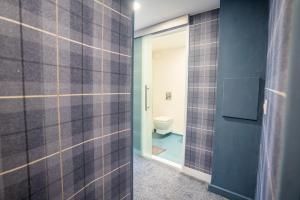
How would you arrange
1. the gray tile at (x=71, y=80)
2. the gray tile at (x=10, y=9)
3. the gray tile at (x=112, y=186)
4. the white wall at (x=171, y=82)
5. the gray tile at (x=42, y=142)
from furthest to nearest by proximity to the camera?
the white wall at (x=171, y=82), the gray tile at (x=112, y=186), the gray tile at (x=71, y=80), the gray tile at (x=42, y=142), the gray tile at (x=10, y=9)

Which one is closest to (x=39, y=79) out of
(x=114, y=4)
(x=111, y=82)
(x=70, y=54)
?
(x=70, y=54)

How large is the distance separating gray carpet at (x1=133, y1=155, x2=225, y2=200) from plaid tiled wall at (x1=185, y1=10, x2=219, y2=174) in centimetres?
27

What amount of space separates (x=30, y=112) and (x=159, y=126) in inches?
133

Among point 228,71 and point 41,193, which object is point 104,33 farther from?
point 228,71

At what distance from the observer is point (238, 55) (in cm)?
171

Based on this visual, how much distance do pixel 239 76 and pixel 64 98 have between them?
1.73m

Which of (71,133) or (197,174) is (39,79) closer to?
(71,133)

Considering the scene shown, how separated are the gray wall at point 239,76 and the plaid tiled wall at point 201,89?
0.92 ft

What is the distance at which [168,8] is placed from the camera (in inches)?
80.3

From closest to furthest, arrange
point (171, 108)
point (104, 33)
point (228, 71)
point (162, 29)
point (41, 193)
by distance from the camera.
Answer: point (41, 193) → point (104, 33) → point (228, 71) → point (162, 29) → point (171, 108)

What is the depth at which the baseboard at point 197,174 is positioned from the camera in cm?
219

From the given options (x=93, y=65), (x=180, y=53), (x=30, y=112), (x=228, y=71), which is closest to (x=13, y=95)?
(x=30, y=112)

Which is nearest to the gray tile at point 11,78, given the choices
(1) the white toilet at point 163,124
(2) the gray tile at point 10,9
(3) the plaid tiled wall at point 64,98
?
(3) the plaid tiled wall at point 64,98

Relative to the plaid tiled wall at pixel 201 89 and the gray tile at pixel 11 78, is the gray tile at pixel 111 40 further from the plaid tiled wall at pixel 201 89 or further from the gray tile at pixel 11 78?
the plaid tiled wall at pixel 201 89
